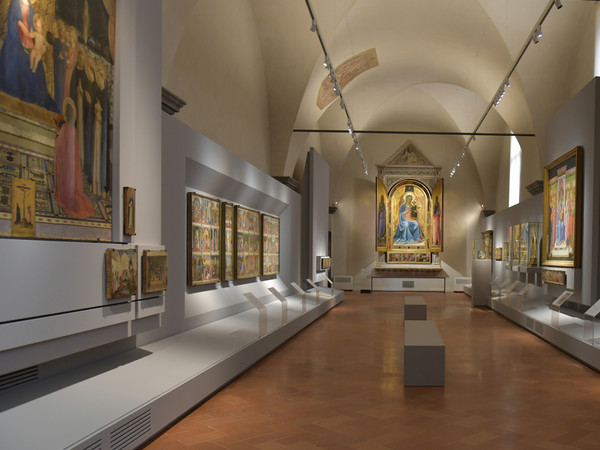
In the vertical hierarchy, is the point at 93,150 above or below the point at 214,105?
below

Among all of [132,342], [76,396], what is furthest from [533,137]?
[76,396]

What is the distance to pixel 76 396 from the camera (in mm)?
4465

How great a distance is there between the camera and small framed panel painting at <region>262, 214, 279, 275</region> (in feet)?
→ 45.1

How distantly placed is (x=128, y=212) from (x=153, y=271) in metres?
0.89

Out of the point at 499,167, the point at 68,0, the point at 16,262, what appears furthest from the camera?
the point at 499,167

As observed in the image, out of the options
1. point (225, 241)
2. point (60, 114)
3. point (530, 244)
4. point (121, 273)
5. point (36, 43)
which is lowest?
point (121, 273)

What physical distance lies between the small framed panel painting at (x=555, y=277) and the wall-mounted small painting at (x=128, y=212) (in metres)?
8.29

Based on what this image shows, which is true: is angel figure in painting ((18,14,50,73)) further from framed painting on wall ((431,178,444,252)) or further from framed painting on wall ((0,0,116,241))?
framed painting on wall ((431,178,444,252))

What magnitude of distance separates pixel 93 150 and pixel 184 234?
333 cm

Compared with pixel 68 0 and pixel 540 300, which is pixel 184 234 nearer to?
pixel 68 0

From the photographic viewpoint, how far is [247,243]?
482 inches

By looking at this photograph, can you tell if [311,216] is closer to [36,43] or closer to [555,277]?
[555,277]

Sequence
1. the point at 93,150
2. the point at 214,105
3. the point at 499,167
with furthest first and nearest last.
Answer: the point at 499,167
the point at 214,105
the point at 93,150

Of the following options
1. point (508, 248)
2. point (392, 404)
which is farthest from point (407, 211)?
point (392, 404)
